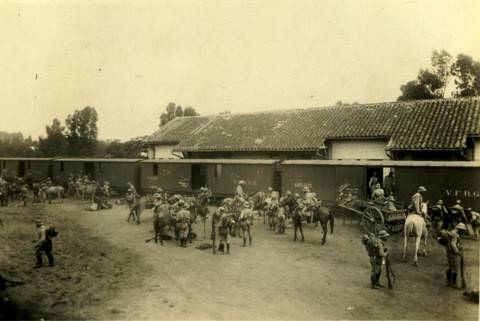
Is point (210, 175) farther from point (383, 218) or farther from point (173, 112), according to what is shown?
point (173, 112)

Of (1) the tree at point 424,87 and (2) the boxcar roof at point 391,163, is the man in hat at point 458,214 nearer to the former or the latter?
(2) the boxcar roof at point 391,163

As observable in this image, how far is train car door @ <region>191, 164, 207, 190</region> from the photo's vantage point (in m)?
16.1

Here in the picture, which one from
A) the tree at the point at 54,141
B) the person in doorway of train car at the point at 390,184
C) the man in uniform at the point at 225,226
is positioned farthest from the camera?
the person in doorway of train car at the point at 390,184

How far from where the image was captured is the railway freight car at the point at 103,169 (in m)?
18.5

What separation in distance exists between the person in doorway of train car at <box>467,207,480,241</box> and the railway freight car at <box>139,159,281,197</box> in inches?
267

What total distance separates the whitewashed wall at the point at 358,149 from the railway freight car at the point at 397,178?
1560 millimetres

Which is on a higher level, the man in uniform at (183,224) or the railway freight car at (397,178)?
the railway freight car at (397,178)

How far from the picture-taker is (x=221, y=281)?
23.0 ft

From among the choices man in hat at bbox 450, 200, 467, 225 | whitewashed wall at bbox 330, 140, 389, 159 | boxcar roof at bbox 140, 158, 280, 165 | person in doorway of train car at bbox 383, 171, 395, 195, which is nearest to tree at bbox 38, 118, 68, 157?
boxcar roof at bbox 140, 158, 280, 165

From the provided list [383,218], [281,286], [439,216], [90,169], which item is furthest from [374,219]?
[90,169]

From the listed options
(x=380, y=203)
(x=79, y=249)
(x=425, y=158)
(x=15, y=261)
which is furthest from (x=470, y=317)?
(x=425, y=158)

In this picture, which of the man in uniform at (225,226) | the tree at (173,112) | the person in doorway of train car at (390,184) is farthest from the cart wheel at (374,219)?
the tree at (173,112)

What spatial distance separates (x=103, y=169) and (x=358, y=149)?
44.2 ft

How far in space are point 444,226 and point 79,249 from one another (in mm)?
10093
